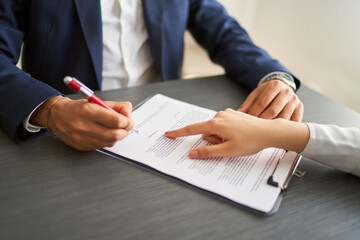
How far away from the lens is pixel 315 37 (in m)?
1.73

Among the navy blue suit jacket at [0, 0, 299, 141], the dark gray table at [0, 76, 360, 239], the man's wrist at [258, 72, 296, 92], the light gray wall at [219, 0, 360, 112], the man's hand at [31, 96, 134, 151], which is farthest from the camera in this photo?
the light gray wall at [219, 0, 360, 112]

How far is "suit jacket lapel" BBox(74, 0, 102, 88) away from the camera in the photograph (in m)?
0.89

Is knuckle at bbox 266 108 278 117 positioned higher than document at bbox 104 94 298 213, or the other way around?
knuckle at bbox 266 108 278 117

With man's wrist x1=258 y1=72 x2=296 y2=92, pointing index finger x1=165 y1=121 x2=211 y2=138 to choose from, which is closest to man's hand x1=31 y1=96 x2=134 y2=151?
pointing index finger x1=165 y1=121 x2=211 y2=138

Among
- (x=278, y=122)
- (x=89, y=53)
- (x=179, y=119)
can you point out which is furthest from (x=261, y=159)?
(x=89, y=53)

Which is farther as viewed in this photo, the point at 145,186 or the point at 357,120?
the point at 357,120

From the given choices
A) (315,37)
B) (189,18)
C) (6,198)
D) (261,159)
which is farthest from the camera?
(315,37)

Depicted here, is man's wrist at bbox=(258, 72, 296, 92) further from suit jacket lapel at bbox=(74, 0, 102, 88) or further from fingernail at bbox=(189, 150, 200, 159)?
suit jacket lapel at bbox=(74, 0, 102, 88)

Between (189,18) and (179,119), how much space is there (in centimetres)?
69

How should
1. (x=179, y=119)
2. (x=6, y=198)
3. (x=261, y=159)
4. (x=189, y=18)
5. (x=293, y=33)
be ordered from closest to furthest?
1. (x=6, y=198)
2. (x=261, y=159)
3. (x=179, y=119)
4. (x=189, y=18)
5. (x=293, y=33)

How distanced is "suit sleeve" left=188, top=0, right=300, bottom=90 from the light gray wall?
30.9 inches

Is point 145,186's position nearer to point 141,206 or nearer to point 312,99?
point 141,206

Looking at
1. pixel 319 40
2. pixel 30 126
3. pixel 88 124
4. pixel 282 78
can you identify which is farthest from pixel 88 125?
pixel 319 40

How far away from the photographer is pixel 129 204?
47 centimetres
